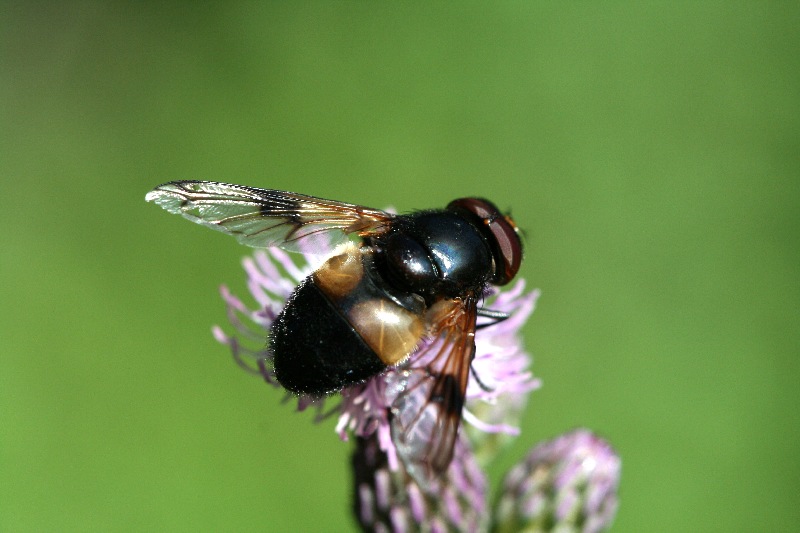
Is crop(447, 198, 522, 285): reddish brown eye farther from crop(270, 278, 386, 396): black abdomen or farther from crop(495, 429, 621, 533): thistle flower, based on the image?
crop(495, 429, 621, 533): thistle flower

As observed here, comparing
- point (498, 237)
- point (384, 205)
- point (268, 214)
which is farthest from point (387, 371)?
point (384, 205)

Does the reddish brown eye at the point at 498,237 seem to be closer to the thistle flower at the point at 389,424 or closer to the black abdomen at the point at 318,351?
the thistle flower at the point at 389,424

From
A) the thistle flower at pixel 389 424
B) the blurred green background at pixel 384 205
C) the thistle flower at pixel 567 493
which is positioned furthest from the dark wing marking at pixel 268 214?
the blurred green background at pixel 384 205

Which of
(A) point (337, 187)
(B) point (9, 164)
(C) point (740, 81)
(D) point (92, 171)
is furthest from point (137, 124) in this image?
(C) point (740, 81)

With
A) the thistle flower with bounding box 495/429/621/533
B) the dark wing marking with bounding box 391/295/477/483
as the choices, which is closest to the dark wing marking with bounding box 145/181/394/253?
the dark wing marking with bounding box 391/295/477/483

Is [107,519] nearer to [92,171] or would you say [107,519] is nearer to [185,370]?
[185,370]

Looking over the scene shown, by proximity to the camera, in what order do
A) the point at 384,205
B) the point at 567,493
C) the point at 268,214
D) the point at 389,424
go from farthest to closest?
the point at 384,205, the point at 567,493, the point at 268,214, the point at 389,424

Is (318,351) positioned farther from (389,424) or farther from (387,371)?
(389,424)

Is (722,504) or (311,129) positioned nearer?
(722,504)
